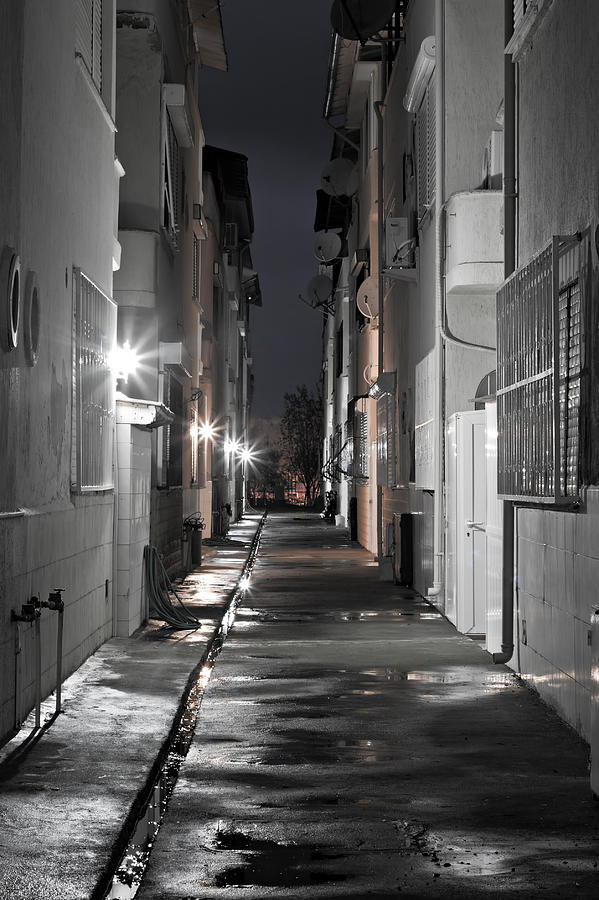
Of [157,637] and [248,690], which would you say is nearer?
[248,690]

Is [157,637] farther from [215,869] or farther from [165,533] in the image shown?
[215,869]

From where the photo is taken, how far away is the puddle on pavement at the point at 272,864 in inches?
196

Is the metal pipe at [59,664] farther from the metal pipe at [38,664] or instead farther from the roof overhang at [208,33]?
the roof overhang at [208,33]

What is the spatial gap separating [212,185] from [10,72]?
87.2 ft

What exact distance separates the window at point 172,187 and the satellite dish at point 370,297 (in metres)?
5.49

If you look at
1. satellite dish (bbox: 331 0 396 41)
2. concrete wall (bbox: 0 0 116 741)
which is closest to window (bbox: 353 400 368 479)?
satellite dish (bbox: 331 0 396 41)

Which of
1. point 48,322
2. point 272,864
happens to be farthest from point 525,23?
point 272,864

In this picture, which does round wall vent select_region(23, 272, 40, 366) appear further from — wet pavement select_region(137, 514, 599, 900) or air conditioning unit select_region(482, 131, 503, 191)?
air conditioning unit select_region(482, 131, 503, 191)

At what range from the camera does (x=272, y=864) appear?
521 cm

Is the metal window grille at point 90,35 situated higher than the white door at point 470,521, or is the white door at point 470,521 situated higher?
the metal window grille at point 90,35

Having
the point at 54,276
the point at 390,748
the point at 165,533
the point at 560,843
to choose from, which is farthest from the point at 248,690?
the point at 165,533

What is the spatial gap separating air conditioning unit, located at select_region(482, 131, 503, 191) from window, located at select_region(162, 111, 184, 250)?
4.87 meters

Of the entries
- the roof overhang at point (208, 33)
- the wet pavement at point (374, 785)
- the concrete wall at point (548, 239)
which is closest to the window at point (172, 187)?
the roof overhang at point (208, 33)

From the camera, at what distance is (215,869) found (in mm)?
5141
